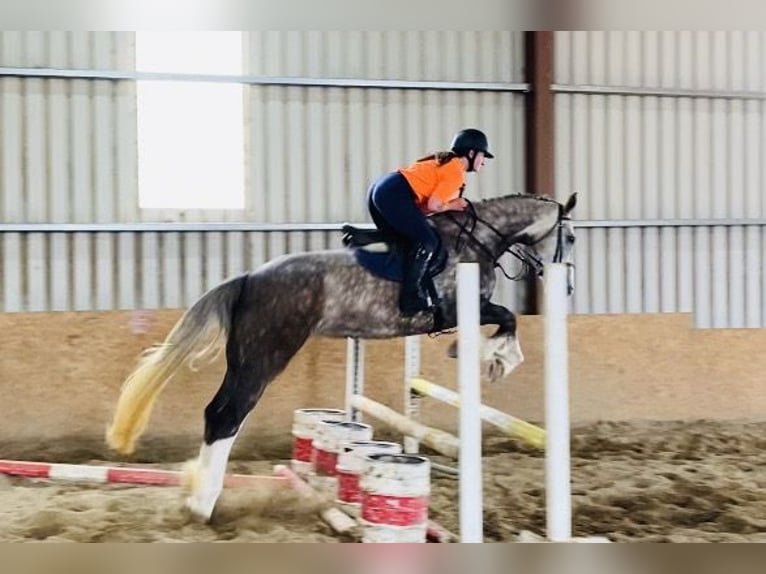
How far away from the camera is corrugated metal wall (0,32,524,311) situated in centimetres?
169

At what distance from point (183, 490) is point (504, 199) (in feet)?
2.87

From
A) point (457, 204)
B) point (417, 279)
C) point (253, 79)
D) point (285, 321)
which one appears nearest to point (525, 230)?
point (457, 204)

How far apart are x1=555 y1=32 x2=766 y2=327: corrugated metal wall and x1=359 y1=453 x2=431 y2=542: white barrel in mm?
501

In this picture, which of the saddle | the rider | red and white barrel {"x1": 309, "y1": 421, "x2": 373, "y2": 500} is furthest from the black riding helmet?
red and white barrel {"x1": 309, "y1": 421, "x2": 373, "y2": 500}

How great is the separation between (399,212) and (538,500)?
64 centimetres

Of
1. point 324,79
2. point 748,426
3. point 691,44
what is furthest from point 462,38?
point 748,426

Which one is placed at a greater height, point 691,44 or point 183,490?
point 691,44

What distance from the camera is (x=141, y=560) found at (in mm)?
1629

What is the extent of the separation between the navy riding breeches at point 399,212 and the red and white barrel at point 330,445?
388mm

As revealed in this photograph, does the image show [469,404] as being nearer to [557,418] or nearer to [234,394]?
[557,418]

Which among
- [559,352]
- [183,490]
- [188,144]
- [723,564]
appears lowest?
[723,564]

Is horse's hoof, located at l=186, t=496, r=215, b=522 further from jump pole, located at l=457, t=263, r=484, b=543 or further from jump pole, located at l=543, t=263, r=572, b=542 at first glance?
jump pole, located at l=543, t=263, r=572, b=542

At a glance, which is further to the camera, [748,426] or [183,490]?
[748,426]
